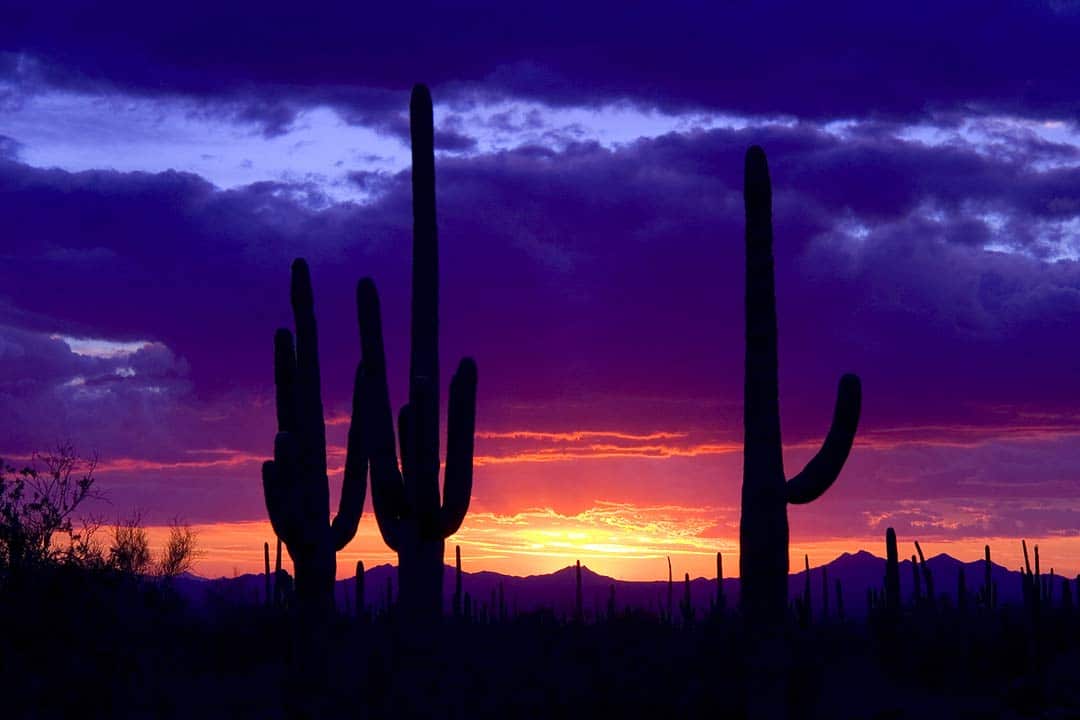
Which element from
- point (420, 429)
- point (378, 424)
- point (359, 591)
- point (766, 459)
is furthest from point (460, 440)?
point (359, 591)

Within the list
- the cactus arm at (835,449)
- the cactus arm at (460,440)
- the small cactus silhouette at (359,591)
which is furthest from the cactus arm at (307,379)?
the small cactus silhouette at (359,591)

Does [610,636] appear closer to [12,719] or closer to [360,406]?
[360,406]

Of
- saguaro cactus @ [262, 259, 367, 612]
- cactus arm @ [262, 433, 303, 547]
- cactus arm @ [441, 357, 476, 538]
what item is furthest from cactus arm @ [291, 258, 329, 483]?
cactus arm @ [441, 357, 476, 538]

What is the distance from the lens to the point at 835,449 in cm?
1305

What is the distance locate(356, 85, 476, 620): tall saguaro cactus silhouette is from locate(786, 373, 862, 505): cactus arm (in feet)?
13.9

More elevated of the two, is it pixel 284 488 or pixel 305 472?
pixel 305 472

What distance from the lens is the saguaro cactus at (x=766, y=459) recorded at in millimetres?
12906

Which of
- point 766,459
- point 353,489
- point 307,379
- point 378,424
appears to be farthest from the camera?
point 353,489

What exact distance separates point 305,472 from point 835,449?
269 inches

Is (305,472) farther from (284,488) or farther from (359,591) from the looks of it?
(359,591)

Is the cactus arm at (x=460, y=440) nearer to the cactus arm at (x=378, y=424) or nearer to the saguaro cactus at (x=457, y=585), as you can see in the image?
the cactus arm at (x=378, y=424)

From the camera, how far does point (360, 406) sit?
17.8 meters

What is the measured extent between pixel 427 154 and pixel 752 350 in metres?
6.40

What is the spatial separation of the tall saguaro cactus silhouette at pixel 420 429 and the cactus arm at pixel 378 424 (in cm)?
1
